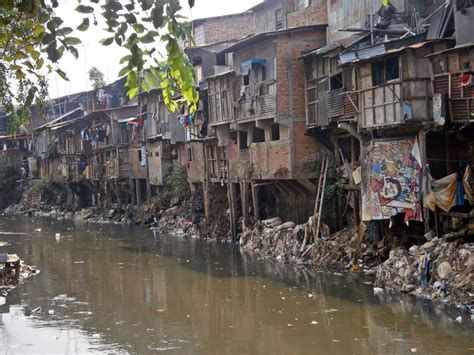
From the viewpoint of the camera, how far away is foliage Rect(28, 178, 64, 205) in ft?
178

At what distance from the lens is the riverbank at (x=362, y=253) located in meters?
15.1

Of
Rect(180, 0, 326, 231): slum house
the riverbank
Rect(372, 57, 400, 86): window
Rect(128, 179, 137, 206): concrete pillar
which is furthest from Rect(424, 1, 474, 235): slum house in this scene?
Rect(128, 179, 137, 206): concrete pillar

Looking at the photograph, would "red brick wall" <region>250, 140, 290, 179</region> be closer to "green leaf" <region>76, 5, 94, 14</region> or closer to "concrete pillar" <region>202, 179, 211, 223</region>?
"concrete pillar" <region>202, 179, 211, 223</region>

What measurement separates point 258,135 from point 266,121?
8.93 feet

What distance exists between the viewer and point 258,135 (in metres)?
27.1

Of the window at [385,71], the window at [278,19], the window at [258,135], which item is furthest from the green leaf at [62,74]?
the window at [278,19]

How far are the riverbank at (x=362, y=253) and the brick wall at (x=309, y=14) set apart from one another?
327 inches

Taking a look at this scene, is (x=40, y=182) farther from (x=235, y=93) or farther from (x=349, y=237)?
(x=349, y=237)

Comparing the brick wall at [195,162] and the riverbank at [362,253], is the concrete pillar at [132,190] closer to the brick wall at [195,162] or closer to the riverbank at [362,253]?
the riverbank at [362,253]

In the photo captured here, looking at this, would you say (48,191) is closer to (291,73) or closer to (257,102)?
(257,102)

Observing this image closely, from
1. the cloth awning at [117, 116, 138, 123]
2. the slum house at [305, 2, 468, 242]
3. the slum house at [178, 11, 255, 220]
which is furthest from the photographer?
the cloth awning at [117, 116, 138, 123]

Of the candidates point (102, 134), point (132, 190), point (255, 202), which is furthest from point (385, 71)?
point (102, 134)

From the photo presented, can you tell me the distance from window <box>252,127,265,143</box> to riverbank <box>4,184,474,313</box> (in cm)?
369

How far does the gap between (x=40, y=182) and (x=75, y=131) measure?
8.03 metres
